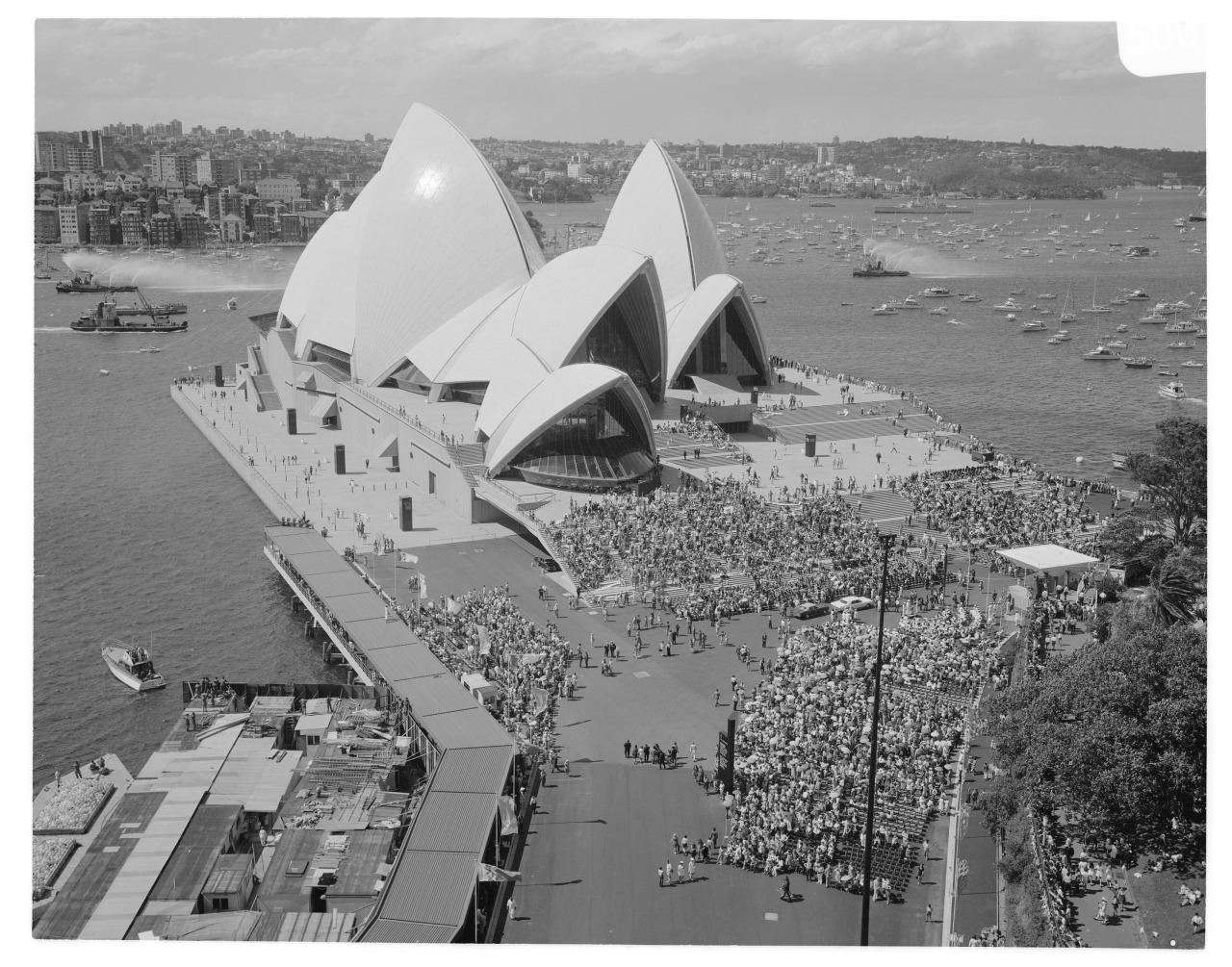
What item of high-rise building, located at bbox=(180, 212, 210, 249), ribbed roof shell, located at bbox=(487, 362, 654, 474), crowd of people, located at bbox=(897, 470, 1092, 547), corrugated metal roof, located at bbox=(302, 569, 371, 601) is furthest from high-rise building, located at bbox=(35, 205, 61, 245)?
crowd of people, located at bbox=(897, 470, 1092, 547)

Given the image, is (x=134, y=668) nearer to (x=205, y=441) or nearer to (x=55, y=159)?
(x=205, y=441)

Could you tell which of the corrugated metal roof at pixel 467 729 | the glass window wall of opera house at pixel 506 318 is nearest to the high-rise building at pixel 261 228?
the glass window wall of opera house at pixel 506 318

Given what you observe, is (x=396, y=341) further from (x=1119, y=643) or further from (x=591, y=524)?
(x=1119, y=643)

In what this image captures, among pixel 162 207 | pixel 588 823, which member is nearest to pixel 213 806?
pixel 588 823

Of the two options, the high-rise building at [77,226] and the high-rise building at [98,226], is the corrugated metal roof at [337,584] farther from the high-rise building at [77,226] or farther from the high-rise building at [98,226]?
the high-rise building at [77,226]

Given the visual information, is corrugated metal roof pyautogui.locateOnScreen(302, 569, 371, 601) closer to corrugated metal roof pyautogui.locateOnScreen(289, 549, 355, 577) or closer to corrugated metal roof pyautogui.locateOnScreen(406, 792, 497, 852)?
corrugated metal roof pyautogui.locateOnScreen(289, 549, 355, 577)

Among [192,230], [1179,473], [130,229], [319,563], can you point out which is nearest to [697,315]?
[319,563]

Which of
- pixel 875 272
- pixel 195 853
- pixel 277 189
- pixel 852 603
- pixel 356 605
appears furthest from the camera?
pixel 277 189
